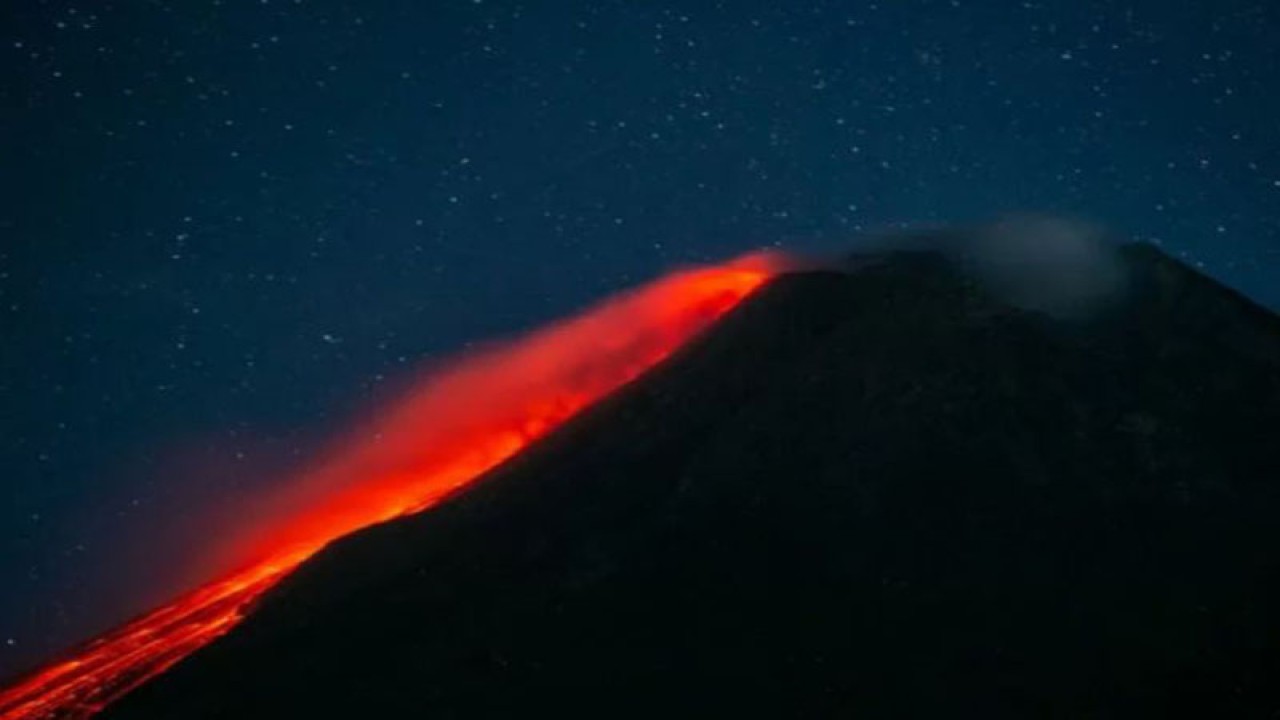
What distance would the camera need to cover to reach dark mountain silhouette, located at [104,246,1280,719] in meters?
22.2

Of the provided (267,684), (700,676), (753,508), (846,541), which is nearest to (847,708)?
(700,676)

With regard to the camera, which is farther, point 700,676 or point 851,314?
point 851,314

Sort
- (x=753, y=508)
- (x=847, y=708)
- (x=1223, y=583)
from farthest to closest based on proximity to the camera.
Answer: (x=753, y=508) → (x=1223, y=583) → (x=847, y=708)

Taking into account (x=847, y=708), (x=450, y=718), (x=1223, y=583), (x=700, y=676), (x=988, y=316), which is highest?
(x=988, y=316)

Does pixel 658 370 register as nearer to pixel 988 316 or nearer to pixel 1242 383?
pixel 988 316

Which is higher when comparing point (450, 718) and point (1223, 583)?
point (450, 718)

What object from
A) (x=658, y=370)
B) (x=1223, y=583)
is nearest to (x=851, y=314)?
(x=658, y=370)

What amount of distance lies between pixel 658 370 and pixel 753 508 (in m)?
11.9

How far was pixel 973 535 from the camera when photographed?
91.5 ft

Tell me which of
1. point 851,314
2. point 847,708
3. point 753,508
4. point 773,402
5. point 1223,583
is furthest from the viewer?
point 851,314

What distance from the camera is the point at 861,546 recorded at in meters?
28.0

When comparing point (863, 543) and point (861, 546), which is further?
point (863, 543)

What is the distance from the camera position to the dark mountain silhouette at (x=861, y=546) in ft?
72.7

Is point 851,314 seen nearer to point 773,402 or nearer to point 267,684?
point 773,402
